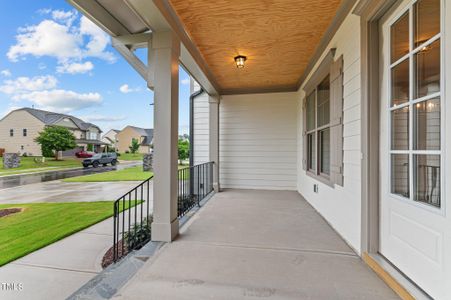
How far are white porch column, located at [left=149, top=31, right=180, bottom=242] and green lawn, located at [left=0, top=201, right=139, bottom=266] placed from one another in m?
1.75

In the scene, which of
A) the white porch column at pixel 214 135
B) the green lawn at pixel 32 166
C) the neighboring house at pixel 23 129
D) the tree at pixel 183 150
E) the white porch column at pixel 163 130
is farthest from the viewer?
the neighboring house at pixel 23 129

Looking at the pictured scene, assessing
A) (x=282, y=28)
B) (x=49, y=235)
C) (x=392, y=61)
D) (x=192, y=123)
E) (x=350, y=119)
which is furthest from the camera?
(x=192, y=123)

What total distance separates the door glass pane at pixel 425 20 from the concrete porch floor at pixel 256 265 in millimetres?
1855

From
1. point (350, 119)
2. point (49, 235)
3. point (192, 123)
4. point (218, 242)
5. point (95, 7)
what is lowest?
point (49, 235)

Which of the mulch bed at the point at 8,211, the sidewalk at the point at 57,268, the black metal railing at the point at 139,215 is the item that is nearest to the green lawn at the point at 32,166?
the mulch bed at the point at 8,211

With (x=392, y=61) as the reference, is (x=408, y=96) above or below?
below

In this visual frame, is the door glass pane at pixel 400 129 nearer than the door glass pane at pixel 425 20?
No

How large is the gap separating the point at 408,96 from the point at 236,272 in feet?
6.59

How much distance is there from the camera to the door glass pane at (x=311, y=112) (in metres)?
4.16

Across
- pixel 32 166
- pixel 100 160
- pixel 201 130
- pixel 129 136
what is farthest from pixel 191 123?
pixel 129 136

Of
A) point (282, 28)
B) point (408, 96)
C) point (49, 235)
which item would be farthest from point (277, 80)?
point (49, 235)

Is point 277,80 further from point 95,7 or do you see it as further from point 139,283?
point 139,283

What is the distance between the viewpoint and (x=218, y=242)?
2.50 metres

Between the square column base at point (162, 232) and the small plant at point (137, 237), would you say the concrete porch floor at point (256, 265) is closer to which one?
the square column base at point (162, 232)
